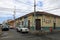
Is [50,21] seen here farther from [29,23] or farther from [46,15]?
[29,23]

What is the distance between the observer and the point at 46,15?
43750 millimetres

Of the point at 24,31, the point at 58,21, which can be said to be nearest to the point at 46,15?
the point at 58,21

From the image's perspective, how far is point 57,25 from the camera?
149 ft

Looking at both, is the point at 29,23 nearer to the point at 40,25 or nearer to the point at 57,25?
the point at 40,25

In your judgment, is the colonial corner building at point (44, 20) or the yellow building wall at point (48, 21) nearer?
the colonial corner building at point (44, 20)

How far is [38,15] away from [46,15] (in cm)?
209

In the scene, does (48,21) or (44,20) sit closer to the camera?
(44,20)

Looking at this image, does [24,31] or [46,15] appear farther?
[46,15]

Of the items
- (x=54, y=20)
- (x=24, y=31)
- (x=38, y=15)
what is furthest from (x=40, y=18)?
(x=24, y=31)

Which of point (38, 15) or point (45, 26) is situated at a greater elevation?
point (38, 15)

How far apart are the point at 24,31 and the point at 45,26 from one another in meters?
10.3

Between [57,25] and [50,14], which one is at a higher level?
[50,14]

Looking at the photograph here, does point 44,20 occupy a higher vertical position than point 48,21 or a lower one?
higher

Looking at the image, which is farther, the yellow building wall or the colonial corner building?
the yellow building wall
